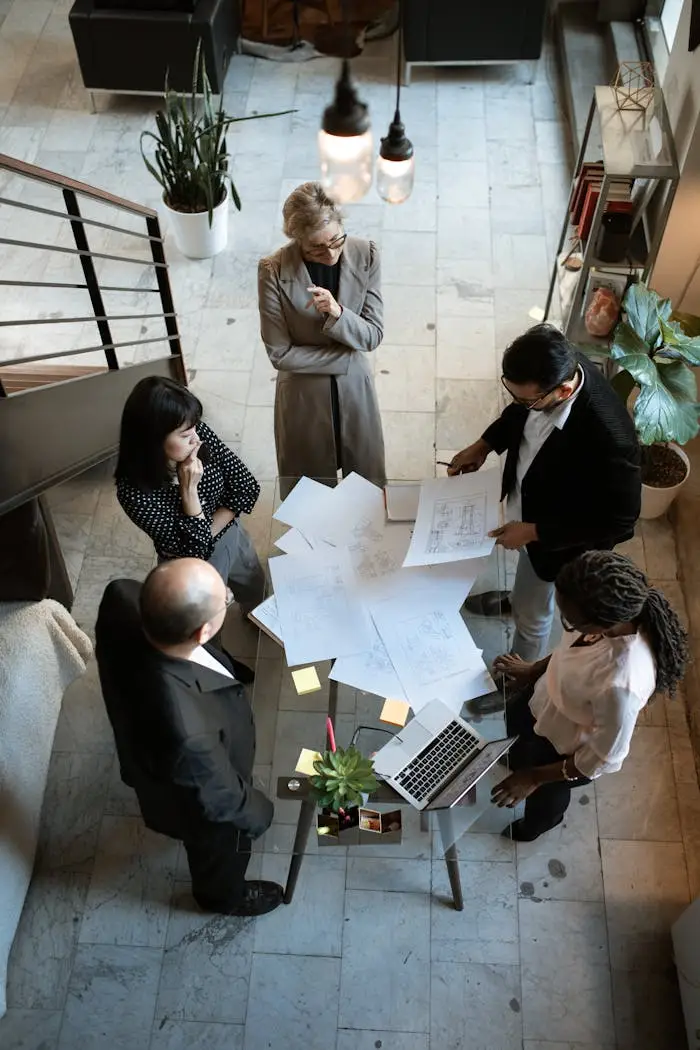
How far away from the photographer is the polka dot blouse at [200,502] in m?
2.93

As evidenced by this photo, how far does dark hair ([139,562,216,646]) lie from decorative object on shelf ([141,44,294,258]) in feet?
10.7

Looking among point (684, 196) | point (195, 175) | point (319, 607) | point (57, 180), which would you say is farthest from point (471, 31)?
point (319, 607)

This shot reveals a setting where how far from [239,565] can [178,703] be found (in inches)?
42.9

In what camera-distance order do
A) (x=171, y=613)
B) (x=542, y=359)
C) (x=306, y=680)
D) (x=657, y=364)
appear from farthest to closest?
(x=657, y=364), (x=306, y=680), (x=542, y=359), (x=171, y=613)

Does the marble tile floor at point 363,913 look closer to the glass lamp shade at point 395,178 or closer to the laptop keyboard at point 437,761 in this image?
the laptop keyboard at point 437,761

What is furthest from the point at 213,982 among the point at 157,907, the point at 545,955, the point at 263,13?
the point at 263,13

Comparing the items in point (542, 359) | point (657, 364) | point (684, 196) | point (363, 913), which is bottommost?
point (363, 913)

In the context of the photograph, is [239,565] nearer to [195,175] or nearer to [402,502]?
[402,502]

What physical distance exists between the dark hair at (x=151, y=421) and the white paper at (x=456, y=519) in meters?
0.80

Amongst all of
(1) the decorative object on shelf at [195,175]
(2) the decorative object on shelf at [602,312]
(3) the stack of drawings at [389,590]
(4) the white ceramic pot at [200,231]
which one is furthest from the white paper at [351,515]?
(4) the white ceramic pot at [200,231]

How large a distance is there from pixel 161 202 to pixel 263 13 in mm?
1861

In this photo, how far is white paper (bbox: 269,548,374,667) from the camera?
2.82 m

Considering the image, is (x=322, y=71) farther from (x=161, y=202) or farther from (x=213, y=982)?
(x=213, y=982)

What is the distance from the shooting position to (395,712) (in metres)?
2.71
